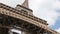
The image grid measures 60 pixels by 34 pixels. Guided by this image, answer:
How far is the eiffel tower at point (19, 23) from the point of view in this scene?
1817 cm

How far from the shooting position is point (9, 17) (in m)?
18.2

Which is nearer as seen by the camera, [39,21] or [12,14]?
[12,14]

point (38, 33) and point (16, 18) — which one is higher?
point (16, 18)

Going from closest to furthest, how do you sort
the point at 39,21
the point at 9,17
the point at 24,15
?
the point at 9,17, the point at 24,15, the point at 39,21

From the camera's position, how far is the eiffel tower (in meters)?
18.2

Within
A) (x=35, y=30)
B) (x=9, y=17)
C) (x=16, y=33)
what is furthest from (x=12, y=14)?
(x=35, y=30)

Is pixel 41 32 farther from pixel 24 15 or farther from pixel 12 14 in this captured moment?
pixel 12 14

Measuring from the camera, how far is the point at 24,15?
1962cm

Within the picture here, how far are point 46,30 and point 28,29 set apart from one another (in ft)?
6.47

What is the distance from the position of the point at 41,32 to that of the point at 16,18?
3397mm

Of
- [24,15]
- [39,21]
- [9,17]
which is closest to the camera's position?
[9,17]

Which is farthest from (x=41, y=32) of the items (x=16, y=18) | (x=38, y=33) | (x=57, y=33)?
(x=16, y=18)

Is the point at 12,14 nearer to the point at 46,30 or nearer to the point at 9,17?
the point at 9,17

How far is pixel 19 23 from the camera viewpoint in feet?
62.8
